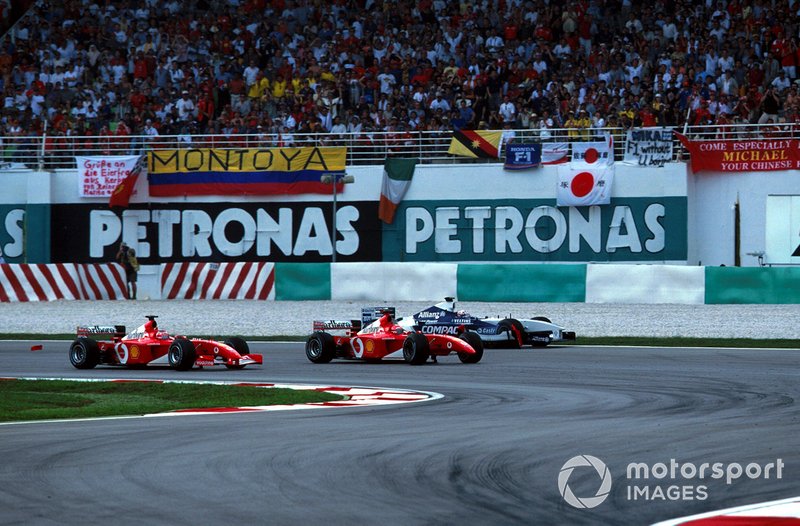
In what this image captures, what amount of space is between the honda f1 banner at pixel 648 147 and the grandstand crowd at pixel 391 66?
29 cm

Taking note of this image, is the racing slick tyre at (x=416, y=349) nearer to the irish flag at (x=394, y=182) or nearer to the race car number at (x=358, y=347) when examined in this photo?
the race car number at (x=358, y=347)

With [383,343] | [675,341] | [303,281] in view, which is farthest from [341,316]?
[383,343]

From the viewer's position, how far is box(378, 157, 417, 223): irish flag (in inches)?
1242

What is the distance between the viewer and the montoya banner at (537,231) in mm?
29922

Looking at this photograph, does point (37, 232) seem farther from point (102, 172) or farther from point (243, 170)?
point (243, 170)

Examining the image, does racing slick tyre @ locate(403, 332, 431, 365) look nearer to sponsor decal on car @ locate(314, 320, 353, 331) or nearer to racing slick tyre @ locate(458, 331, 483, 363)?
racing slick tyre @ locate(458, 331, 483, 363)

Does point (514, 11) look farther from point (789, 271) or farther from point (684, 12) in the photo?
point (789, 271)

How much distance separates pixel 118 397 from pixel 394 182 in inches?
748

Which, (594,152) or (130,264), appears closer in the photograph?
(594,152)

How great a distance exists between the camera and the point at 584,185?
30.2 m

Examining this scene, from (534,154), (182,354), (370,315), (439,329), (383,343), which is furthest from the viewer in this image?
(534,154)

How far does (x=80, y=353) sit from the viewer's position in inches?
667

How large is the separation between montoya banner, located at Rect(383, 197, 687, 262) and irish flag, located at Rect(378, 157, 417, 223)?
271 mm

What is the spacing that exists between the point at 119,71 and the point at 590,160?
44.8 feet
